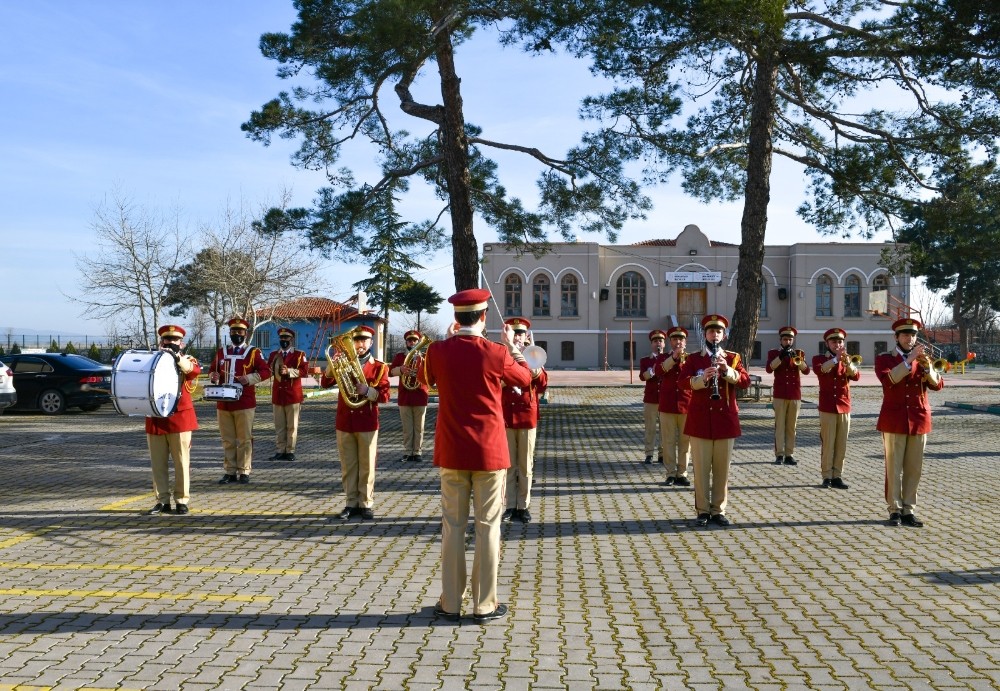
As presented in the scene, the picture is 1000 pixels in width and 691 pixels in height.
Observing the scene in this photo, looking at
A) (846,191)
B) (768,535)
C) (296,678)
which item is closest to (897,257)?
(846,191)

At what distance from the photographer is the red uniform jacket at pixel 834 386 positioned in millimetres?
10898

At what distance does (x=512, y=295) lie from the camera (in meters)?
53.0

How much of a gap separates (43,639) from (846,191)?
63.1 feet

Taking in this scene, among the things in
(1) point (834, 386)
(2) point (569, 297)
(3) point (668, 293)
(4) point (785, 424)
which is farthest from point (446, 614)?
(3) point (668, 293)

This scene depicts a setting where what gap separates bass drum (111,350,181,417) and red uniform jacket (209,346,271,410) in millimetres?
2201

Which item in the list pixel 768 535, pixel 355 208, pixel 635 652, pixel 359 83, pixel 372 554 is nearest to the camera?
pixel 635 652

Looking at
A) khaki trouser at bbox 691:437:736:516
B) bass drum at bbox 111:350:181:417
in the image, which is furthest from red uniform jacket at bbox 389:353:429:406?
khaki trouser at bbox 691:437:736:516

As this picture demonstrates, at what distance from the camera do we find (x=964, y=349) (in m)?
59.7

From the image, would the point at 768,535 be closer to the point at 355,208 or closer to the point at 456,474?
the point at 456,474

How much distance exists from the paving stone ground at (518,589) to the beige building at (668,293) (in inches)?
1623

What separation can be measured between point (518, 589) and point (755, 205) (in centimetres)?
1675

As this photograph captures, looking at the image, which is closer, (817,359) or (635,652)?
(635,652)

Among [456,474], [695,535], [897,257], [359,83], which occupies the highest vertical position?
[359,83]

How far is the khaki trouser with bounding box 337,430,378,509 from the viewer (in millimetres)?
8641
